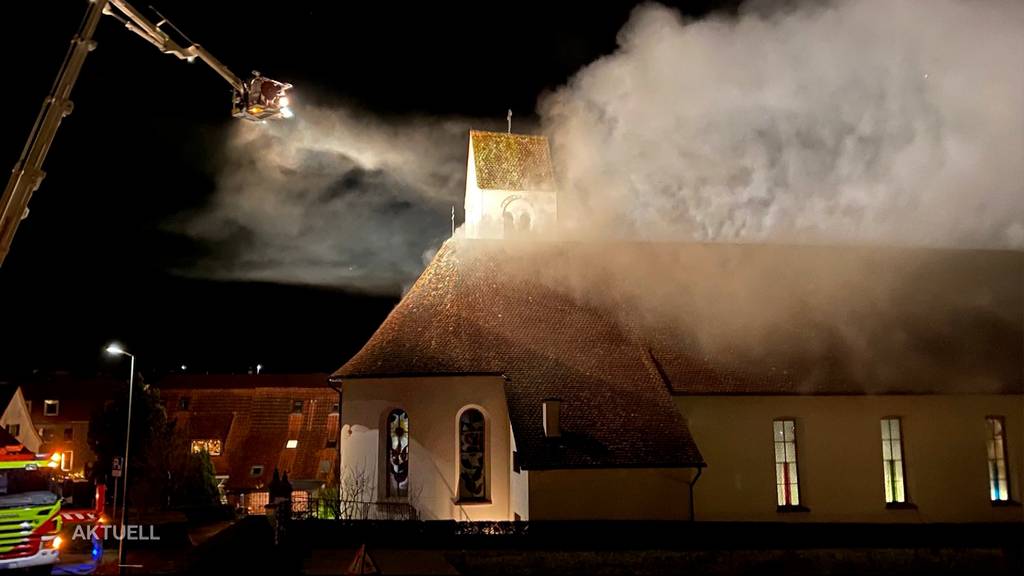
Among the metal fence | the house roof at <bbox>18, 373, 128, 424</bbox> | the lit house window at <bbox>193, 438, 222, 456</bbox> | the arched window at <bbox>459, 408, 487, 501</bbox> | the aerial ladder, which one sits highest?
the aerial ladder

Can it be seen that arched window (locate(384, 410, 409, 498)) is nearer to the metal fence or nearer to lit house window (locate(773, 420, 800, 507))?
the metal fence

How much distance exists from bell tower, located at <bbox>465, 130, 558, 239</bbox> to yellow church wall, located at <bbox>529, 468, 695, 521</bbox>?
515 inches

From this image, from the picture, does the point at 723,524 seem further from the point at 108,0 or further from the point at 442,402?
the point at 108,0

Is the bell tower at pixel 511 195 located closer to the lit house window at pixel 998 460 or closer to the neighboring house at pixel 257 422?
the lit house window at pixel 998 460

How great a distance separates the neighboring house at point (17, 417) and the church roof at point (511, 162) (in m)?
42.1

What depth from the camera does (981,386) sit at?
24.1m

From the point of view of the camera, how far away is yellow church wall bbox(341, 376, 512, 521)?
2249 cm

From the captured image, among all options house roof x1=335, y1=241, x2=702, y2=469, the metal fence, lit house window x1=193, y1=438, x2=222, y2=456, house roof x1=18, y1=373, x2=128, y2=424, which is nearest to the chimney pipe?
house roof x1=335, y1=241, x2=702, y2=469

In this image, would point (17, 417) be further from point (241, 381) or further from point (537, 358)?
point (537, 358)

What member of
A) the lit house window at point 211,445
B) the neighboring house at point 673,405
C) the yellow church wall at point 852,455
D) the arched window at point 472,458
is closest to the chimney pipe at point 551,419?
the neighboring house at point 673,405

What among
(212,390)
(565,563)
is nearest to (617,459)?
(565,563)

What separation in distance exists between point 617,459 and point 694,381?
4160 mm

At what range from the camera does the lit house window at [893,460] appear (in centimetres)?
2348

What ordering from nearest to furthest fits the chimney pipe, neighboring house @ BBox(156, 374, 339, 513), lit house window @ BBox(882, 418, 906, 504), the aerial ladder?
the aerial ladder, the chimney pipe, lit house window @ BBox(882, 418, 906, 504), neighboring house @ BBox(156, 374, 339, 513)
